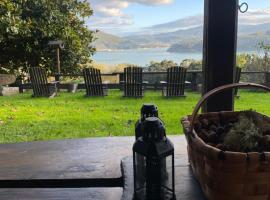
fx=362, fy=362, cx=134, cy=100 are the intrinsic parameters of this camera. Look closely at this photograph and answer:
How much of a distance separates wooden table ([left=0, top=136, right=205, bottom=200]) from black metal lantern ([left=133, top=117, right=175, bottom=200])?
3.8 inches

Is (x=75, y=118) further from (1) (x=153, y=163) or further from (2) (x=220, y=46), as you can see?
(1) (x=153, y=163)

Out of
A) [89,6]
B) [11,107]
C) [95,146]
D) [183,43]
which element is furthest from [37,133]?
[89,6]

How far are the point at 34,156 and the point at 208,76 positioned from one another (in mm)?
636

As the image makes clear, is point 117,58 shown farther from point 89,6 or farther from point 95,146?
point 95,146

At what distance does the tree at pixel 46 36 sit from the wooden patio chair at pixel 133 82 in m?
1.71

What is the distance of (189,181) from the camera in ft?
2.71

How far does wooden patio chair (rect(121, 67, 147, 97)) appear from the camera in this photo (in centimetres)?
637

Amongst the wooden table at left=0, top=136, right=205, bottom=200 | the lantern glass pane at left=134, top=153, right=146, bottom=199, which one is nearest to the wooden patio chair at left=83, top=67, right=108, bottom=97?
the wooden table at left=0, top=136, right=205, bottom=200

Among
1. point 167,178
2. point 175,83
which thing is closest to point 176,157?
point 167,178

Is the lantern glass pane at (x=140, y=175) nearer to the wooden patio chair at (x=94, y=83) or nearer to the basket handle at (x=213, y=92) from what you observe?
the basket handle at (x=213, y=92)

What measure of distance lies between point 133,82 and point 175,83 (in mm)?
738

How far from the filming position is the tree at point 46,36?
6.94 m

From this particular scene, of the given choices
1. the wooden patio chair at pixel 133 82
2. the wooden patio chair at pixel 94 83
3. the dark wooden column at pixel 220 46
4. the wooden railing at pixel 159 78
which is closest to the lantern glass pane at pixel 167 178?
the dark wooden column at pixel 220 46

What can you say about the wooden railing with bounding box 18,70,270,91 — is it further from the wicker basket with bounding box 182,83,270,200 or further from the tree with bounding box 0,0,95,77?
the wicker basket with bounding box 182,83,270,200
